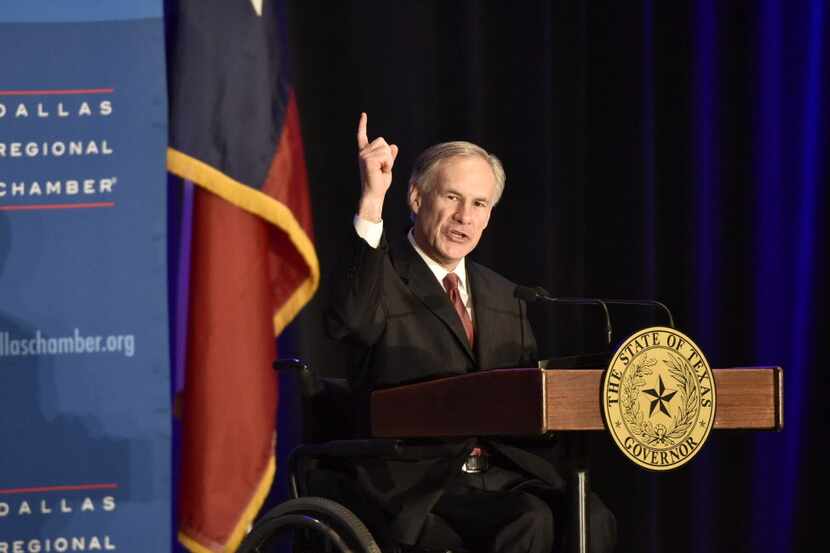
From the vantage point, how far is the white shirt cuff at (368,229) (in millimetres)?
2344

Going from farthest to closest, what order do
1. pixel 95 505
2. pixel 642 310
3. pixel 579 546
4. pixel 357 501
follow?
pixel 642 310 → pixel 95 505 → pixel 357 501 → pixel 579 546

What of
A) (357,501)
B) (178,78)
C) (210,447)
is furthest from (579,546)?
(178,78)

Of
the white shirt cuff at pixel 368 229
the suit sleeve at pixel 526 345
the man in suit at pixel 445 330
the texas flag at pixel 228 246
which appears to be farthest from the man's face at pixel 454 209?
the texas flag at pixel 228 246

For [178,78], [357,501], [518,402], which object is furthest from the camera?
[178,78]

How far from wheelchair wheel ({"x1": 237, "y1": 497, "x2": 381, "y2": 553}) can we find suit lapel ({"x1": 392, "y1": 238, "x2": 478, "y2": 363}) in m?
0.50

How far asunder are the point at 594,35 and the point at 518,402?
106 inches

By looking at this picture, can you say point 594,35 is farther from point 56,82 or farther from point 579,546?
point 579,546

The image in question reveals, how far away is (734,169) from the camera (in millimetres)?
4176

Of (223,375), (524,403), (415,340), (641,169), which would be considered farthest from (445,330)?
(641,169)

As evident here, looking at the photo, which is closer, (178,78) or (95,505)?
(95,505)

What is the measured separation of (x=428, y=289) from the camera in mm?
2600

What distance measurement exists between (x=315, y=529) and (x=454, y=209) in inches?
33.7

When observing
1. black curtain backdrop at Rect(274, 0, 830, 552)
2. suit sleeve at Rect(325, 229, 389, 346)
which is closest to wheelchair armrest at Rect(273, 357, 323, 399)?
suit sleeve at Rect(325, 229, 389, 346)

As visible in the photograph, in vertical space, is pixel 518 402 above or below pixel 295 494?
above
